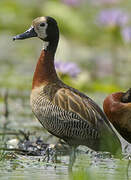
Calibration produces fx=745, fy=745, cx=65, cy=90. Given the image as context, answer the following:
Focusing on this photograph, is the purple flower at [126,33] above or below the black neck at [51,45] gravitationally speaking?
above

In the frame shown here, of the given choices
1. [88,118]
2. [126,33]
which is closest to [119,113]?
[88,118]

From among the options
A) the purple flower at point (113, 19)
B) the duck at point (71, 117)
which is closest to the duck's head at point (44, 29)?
the duck at point (71, 117)

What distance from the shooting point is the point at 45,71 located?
630 cm

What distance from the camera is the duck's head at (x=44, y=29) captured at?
6305mm

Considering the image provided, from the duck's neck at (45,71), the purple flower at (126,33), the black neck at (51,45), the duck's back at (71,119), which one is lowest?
the duck's back at (71,119)

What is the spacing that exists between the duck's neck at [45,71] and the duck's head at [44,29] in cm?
12

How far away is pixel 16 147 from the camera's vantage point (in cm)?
680

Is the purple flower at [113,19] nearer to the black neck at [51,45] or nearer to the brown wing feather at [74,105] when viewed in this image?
the black neck at [51,45]

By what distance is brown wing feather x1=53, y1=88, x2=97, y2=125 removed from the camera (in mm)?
6020

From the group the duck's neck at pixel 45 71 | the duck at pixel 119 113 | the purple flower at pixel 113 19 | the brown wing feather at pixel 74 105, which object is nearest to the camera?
the duck at pixel 119 113

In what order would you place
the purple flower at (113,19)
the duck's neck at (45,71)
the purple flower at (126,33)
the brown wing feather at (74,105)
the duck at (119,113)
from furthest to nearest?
the purple flower at (126,33) < the purple flower at (113,19) < the duck's neck at (45,71) < the brown wing feather at (74,105) < the duck at (119,113)

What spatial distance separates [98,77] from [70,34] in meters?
2.57

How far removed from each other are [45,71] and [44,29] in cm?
36

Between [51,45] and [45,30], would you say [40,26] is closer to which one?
[45,30]
